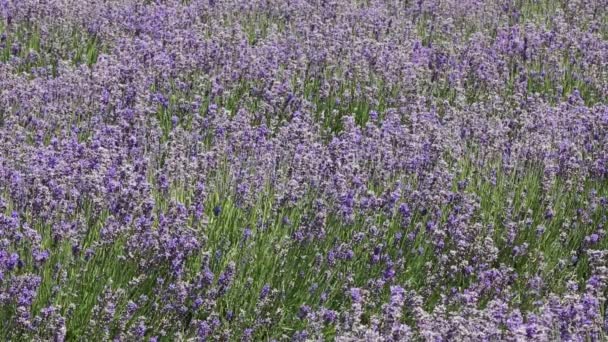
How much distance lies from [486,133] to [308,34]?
2.00 metres

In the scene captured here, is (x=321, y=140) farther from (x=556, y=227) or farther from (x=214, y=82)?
(x=556, y=227)

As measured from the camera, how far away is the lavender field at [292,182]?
3.88 meters

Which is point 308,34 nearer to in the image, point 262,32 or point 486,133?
point 262,32

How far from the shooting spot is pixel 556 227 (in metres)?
5.15

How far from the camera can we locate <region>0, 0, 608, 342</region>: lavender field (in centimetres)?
388

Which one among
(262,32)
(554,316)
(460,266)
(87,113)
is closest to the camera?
(554,316)

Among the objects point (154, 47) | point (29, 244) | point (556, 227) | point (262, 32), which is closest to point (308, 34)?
point (262, 32)

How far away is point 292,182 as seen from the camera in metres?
4.46

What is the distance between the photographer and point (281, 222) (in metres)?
4.59

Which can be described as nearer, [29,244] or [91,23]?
[29,244]

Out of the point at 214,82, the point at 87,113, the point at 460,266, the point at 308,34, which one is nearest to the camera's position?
the point at 460,266

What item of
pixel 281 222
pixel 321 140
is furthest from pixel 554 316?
pixel 321 140

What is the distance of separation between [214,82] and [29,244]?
96.0 inches

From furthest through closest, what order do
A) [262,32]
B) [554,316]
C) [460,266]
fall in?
[262,32], [460,266], [554,316]
